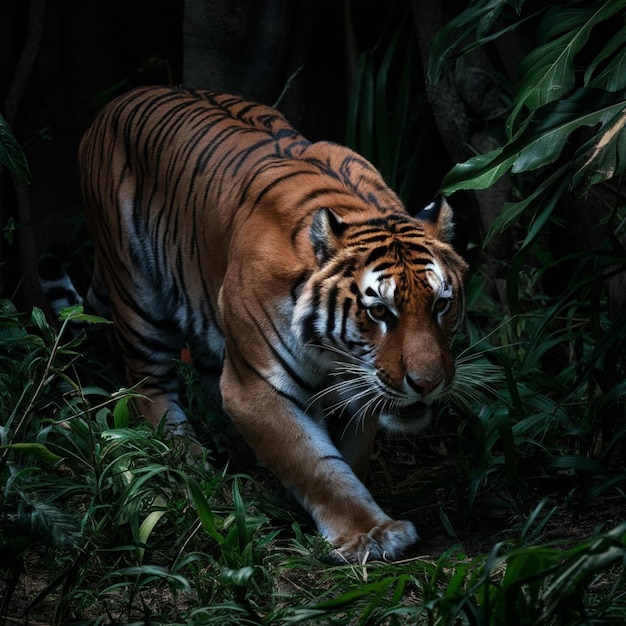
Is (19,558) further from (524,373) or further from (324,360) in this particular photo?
(524,373)

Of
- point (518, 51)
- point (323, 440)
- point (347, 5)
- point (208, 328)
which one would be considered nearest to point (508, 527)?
point (323, 440)

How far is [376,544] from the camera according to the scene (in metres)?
3.17

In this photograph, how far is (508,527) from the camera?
3.48m

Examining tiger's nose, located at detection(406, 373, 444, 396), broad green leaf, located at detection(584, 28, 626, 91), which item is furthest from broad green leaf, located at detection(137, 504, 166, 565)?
broad green leaf, located at detection(584, 28, 626, 91)

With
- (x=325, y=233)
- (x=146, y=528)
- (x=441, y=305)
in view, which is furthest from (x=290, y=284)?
(x=146, y=528)

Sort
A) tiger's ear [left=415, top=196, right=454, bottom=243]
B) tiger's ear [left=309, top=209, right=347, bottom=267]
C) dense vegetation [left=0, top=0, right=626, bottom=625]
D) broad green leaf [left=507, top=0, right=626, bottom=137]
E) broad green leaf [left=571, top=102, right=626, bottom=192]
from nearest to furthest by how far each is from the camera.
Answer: dense vegetation [left=0, top=0, right=626, bottom=625]
broad green leaf [left=571, top=102, right=626, bottom=192]
broad green leaf [left=507, top=0, right=626, bottom=137]
tiger's ear [left=309, top=209, right=347, bottom=267]
tiger's ear [left=415, top=196, right=454, bottom=243]

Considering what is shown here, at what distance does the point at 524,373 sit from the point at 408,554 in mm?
1014

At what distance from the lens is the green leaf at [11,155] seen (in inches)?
116

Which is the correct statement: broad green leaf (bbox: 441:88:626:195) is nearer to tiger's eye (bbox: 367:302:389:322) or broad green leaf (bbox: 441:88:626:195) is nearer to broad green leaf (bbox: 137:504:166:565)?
tiger's eye (bbox: 367:302:389:322)

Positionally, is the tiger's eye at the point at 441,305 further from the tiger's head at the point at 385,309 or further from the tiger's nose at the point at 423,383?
the tiger's nose at the point at 423,383

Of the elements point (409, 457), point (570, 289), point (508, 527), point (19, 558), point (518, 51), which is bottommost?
point (409, 457)

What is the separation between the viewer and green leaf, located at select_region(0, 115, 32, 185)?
2.94m

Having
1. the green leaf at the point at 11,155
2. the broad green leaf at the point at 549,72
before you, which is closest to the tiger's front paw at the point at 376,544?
the broad green leaf at the point at 549,72

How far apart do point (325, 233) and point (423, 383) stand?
596 mm
